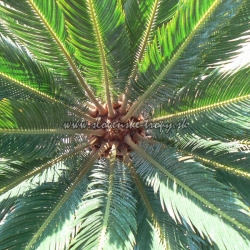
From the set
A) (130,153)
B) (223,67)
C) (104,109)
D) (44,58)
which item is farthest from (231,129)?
(44,58)

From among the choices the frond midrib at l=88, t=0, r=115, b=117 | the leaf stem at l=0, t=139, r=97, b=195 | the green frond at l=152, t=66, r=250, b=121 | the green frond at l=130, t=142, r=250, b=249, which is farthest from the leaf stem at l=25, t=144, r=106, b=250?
the green frond at l=152, t=66, r=250, b=121

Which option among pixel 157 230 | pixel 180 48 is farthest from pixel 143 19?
pixel 157 230

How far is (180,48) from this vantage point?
246 centimetres

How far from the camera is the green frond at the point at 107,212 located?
2367 mm

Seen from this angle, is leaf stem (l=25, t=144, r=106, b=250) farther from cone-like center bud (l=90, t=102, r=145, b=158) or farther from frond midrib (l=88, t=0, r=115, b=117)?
frond midrib (l=88, t=0, r=115, b=117)

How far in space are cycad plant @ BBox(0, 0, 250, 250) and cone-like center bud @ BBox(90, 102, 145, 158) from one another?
12 mm

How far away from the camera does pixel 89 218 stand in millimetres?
2506

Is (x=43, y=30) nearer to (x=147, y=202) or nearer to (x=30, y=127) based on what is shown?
(x=30, y=127)

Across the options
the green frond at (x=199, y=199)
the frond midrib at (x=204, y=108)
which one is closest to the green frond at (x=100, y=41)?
the frond midrib at (x=204, y=108)

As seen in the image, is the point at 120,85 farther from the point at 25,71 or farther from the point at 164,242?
the point at 164,242

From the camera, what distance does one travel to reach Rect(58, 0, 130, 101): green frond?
8.17 feet

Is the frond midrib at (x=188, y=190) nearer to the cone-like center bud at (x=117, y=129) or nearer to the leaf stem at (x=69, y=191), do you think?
the cone-like center bud at (x=117, y=129)

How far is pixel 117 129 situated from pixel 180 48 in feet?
3.24

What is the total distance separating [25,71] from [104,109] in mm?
776
